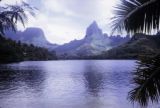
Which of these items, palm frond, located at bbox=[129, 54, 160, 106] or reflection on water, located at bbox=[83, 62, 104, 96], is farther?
reflection on water, located at bbox=[83, 62, 104, 96]

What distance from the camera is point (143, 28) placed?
6773 mm

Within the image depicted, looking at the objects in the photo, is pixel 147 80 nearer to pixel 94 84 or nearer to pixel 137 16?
pixel 137 16

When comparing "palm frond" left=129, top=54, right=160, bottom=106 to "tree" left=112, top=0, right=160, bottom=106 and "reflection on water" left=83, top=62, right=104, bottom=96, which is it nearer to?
"tree" left=112, top=0, right=160, bottom=106

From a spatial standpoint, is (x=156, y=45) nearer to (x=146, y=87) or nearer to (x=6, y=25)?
(x=146, y=87)

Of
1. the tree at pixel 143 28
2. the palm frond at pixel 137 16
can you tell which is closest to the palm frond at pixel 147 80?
the tree at pixel 143 28

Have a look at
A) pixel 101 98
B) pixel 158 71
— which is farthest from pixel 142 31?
pixel 101 98

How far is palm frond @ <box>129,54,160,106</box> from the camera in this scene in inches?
241

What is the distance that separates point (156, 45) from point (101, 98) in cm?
3885

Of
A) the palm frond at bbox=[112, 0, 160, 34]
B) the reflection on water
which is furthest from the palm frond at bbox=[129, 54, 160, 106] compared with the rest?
the reflection on water

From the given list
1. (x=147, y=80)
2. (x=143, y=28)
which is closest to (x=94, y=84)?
(x=143, y=28)

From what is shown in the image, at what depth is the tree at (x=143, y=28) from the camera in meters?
6.14

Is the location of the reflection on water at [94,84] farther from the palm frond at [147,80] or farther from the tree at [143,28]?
the palm frond at [147,80]

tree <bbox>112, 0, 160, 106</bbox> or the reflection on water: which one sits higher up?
tree <bbox>112, 0, 160, 106</bbox>

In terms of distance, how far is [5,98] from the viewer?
144 ft
